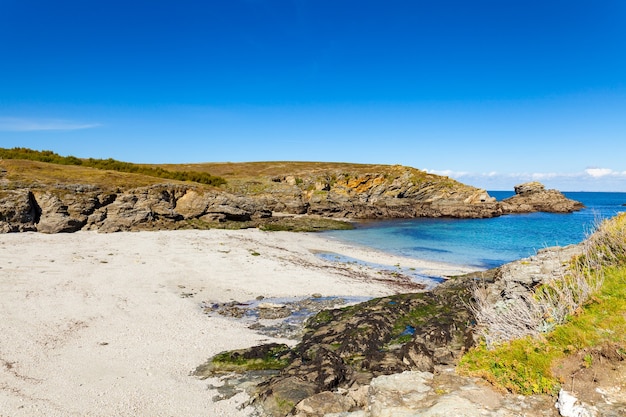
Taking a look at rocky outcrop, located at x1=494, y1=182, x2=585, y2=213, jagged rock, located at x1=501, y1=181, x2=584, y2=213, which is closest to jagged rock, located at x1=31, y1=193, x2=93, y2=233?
rocky outcrop, located at x1=494, y1=182, x2=585, y2=213

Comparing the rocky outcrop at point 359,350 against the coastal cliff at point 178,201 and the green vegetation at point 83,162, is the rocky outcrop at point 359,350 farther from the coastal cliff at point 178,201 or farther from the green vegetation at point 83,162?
the green vegetation at point 83,162

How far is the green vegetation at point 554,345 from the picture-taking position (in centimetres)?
582

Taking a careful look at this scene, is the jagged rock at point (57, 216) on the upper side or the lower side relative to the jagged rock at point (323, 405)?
upper

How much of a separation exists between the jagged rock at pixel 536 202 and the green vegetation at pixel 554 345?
8212 cm

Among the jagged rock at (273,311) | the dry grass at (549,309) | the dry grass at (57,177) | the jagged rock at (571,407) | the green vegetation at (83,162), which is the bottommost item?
the jagged rock at (273,311)

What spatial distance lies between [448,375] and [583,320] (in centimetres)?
258

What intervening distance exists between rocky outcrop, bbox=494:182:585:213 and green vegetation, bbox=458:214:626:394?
8167 centimetres

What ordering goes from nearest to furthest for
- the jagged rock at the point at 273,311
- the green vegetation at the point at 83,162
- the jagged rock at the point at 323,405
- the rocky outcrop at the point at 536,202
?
the jagged rock at the point at 323,405 < the jagged rock at the point at 273,311 < the green vegetation at the point at 83,162 < the rocky outcrop at the point at 536,202

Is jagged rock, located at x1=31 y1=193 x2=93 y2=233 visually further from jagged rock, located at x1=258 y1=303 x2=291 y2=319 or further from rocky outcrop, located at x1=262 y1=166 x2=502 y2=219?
rocky outcrop, located at x1=262 y1=166 x2=502 y2=219

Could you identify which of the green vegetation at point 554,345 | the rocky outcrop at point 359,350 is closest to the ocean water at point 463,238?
the rocky outcrop at point 359,350

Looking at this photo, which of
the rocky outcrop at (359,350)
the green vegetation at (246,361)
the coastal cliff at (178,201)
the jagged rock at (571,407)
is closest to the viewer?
the jagged rock at (571,407)

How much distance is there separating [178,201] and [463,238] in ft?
112

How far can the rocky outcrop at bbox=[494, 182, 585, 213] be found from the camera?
84438mm

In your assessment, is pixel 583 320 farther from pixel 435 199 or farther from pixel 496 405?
pixel 435 199
